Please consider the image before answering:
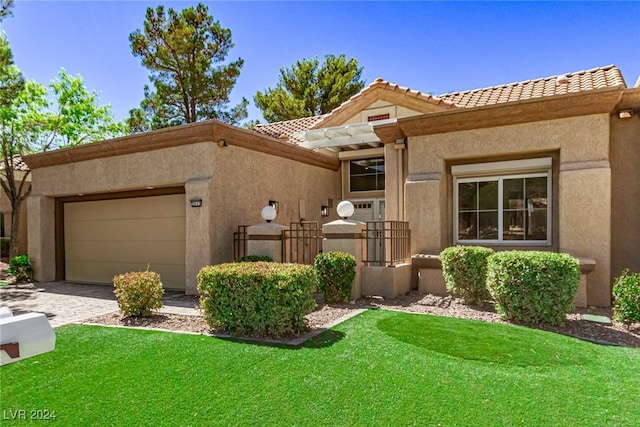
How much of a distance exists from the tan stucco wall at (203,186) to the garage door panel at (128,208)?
0.63 metres

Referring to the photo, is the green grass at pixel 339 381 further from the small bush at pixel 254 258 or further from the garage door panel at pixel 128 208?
the garage door panel at pixel 128 208

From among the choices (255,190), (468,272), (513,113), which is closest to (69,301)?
(255,190)

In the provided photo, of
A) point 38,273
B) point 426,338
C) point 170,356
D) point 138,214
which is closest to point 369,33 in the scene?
point 138,214

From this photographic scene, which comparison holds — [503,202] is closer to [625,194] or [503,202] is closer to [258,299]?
[625,194]

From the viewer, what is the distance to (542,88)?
1167 centimetres

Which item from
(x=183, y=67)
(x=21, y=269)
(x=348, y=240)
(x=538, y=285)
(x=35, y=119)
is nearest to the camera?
(x=538, y=285)

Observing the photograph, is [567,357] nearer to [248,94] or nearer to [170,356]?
[170,356]

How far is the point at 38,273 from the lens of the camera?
14195 millimetres

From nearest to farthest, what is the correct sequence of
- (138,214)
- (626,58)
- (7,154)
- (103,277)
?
(626,58), (138,214), (103,277), (7,154)

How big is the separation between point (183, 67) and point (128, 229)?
13.6 metres

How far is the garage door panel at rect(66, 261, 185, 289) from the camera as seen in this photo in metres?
12.0

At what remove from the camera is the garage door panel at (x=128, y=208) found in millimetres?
12045

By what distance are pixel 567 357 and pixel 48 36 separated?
18.5 metres

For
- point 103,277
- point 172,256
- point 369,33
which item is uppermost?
point 369,33
